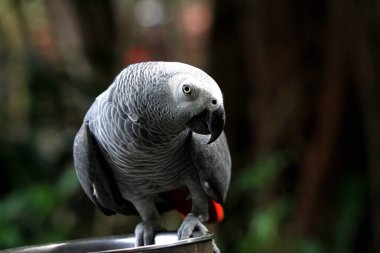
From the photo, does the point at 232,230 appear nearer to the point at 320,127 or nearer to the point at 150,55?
the point at 320,127

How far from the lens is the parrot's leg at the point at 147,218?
4.50 ft

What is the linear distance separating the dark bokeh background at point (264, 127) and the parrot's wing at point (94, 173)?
85 centimetres

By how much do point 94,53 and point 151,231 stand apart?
192 cm

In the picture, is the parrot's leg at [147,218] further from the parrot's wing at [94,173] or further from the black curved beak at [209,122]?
the black curved beak at [209,122]

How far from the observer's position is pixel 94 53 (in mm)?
3152

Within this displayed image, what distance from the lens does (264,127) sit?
8.88 ft

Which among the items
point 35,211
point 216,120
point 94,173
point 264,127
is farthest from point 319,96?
point 216,120

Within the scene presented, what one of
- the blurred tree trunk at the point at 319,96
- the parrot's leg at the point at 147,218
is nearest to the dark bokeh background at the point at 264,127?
the blurred tree trunk at the point at 319,96

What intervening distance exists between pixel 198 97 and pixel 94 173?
39 cm

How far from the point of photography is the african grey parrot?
1.12m

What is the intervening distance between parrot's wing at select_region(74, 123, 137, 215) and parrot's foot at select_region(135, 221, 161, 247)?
102mm

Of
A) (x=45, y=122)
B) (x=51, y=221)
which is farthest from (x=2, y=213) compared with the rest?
(x=45, y=122)

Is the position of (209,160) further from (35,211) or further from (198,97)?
(35,211)

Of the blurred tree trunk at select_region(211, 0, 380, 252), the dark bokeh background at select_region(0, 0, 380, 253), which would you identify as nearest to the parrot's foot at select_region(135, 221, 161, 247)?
the dark bokeh background at select_region(0, 0, 380, 253)
